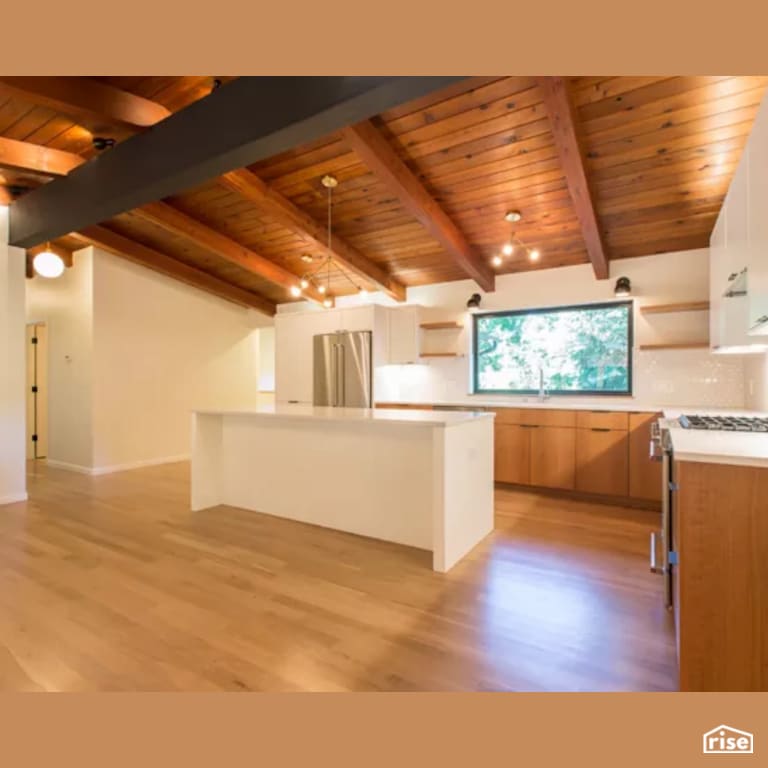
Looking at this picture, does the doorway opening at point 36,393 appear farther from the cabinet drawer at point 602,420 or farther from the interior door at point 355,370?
the cabinet drawer at point 602,420

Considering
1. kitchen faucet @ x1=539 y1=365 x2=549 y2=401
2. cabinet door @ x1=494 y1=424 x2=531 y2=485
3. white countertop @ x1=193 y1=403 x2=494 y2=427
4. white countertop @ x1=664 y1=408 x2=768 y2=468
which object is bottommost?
cabinet door @ x1=494 y1=424 x2=531 y2=485

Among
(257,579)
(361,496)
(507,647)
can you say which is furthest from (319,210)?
(507,647)

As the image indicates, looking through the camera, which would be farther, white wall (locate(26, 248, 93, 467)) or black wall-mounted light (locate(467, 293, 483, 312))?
white wall (locate(26, 248, 93, 467))

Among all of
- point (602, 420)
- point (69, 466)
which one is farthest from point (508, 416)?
point (69, 466)

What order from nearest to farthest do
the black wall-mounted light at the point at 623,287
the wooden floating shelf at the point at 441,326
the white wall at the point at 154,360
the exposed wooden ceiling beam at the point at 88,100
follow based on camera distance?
the exposed wooden ceiling beam at the point at 88,100, the black wall-mounted light at the point at 623,287, the wooden floating shelf at the point at 441,326, the white wall at the point at 154,360

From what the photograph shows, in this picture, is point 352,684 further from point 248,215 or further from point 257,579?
point 248,215

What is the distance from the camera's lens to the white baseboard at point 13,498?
4121 millimetres

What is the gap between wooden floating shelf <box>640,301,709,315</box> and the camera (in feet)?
13.1

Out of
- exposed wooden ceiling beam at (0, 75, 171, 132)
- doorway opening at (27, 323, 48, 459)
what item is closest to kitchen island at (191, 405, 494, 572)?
exposed wooden ceiling beam at (0, 75, 171, 132)

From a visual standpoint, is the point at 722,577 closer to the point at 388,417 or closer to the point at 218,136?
the point at 388,417

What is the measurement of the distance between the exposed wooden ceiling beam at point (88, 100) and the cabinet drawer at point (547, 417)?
3882mm

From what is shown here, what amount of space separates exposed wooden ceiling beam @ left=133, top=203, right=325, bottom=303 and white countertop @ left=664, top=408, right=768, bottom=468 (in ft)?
14.8

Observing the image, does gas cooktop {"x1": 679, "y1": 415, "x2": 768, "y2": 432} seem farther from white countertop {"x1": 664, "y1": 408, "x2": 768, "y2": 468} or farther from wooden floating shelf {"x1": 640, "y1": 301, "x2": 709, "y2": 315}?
wooden floating shelf {"x1": 640, "y1": 301, "x2": 709, "y2": 315}

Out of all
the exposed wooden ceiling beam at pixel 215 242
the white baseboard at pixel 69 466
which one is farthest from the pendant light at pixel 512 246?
the white baseboard at pixel 69 466
